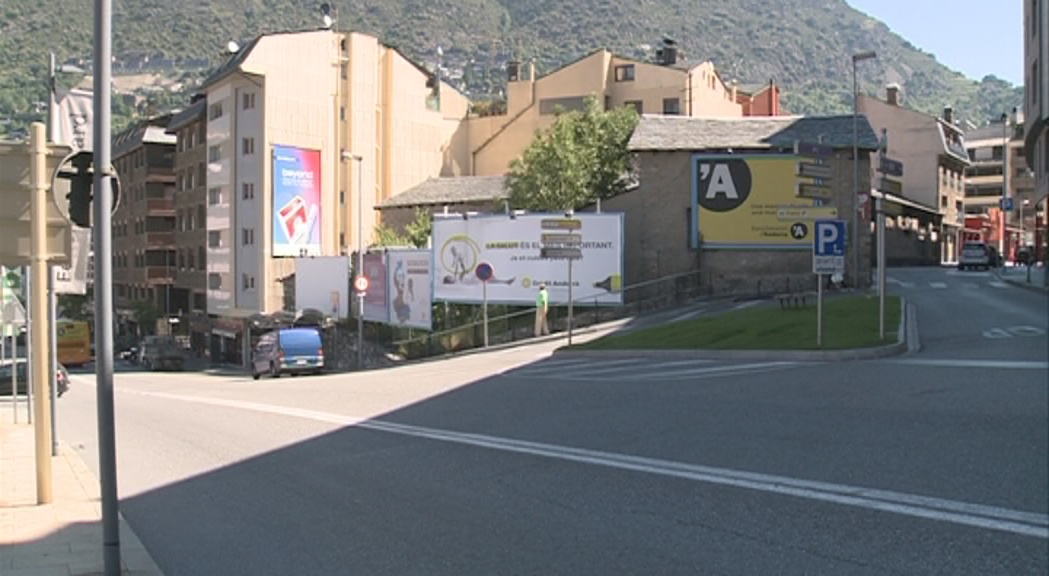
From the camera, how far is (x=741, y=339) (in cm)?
2348

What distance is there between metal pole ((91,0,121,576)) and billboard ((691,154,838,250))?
103 feet

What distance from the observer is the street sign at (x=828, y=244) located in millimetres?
21250

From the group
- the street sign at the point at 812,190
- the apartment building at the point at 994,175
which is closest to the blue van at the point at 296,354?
the street sign at the point at 812,190

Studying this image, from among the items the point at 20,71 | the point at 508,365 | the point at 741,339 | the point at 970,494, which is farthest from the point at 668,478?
the point at 20,71

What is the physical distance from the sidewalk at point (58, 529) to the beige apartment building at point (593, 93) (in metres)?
56.7

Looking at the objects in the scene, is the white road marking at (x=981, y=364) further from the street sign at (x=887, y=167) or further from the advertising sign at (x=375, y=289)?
the advertising sign at (x=375, y=289)

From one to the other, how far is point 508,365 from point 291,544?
18116mm

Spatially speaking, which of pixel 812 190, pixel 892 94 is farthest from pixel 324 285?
pixel 892 94

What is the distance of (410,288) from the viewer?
41406 mm

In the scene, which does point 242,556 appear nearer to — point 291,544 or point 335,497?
point 291,544

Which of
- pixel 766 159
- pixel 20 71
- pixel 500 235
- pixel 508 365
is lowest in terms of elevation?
pixel 508 365

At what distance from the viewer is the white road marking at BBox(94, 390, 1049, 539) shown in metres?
7.68

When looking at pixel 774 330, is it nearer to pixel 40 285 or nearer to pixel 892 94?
pixel 40 285

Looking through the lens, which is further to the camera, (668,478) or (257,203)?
(257,203)
